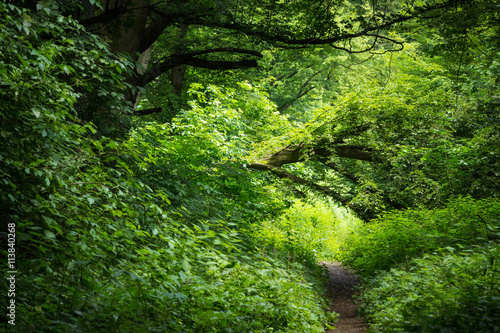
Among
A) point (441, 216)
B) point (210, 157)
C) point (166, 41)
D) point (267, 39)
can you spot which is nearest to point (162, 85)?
point (166, 41)

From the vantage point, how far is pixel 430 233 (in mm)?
7047

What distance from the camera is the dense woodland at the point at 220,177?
3.17 m

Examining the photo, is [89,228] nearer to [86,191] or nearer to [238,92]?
[86,191]

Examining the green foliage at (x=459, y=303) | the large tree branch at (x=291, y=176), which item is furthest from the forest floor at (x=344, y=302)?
the large tree branch at (x=291, y=176)

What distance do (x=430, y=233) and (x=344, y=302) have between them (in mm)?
3253

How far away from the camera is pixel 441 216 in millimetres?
7672

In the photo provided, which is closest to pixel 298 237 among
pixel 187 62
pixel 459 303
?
pixel 187 62

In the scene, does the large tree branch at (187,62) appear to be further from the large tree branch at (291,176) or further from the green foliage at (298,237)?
the large tree branch at (291,176)

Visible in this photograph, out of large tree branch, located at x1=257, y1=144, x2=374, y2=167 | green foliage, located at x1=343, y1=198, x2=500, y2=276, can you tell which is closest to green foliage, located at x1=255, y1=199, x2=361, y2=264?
green foliage, located at x1=343, y1=198, x2=500, y2=276

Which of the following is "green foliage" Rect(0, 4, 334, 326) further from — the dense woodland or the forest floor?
the forest floor

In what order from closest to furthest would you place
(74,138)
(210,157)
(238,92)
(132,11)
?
1. (74,138)
2. (132,11)
3. (210,157)
4. (238,92)

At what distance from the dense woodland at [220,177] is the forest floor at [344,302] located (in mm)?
332

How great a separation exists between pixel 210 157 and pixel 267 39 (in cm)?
299

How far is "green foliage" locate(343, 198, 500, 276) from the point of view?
6.43 meters
